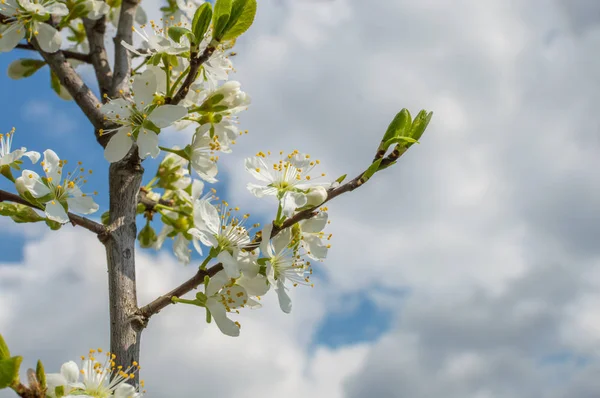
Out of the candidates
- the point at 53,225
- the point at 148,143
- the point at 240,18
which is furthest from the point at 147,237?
the point at 240,18

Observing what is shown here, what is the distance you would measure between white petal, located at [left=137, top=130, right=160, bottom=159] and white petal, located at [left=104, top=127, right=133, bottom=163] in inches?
3.4

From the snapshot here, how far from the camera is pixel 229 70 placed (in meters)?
2.89

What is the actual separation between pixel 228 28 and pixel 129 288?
0.99 meters

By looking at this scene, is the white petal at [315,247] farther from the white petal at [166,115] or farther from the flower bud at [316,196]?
the white petal at [166,115]

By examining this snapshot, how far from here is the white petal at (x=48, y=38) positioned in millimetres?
3070

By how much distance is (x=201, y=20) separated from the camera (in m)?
2.36

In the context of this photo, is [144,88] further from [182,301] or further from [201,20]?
[182,301]

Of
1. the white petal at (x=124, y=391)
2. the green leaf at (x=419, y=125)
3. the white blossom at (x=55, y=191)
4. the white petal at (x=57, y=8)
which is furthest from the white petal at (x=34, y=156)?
the green leaf at (x=419, y=125)

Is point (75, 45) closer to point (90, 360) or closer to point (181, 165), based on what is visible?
point (181, 165)

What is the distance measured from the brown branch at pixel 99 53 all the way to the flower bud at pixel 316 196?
1260 mm

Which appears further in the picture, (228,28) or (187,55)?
(187,55)

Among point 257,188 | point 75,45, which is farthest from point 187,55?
point 75,45

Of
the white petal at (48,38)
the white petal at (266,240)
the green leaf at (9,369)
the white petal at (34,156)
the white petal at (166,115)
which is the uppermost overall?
the white petal at (48,38)

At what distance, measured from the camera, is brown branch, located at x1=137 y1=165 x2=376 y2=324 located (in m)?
2.34
